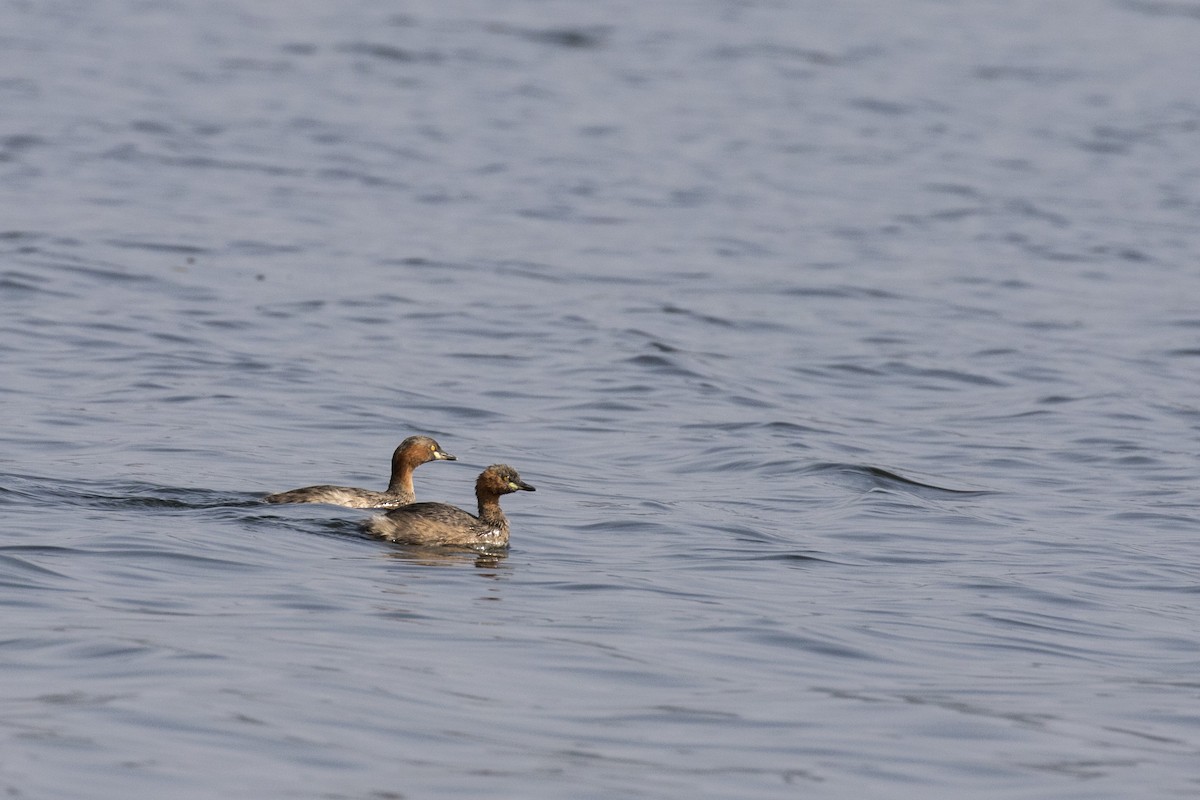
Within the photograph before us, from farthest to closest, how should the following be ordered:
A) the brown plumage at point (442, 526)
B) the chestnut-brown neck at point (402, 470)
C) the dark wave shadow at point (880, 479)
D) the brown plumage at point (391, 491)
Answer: the dark wave shadow at point (880, 479)
the chestnut-brown neck at point (402, 470)
the brown plumage at point (391, 491)
the brown plumage at point (442, 526)

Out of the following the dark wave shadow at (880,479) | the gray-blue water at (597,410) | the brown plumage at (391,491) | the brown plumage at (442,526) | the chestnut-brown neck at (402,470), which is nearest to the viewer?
the gray-blue water at (597,410)

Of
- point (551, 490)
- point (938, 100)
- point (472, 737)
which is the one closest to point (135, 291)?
point (551, 490)

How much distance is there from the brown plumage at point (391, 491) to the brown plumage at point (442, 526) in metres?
0.40

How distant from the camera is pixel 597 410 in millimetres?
19516

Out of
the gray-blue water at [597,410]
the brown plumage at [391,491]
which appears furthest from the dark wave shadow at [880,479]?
the brown plumage at [391,491]

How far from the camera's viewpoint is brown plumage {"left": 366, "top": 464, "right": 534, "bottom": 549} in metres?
14.1

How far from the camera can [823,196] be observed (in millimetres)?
32500

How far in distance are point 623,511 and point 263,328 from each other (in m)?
8.19

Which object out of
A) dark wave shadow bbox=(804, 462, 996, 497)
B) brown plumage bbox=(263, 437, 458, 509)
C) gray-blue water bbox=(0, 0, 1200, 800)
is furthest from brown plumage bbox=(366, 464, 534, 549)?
dark wave shadow bbox=(804, 462, 996, 497)

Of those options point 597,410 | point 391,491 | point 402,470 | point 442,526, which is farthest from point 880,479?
point 442,526

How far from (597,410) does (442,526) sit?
18.0 ft

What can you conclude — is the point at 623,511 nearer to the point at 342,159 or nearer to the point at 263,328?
the point at 263,328

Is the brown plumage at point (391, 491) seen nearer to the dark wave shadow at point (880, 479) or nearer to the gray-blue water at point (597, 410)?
the gray-blue water at point (597, 410)

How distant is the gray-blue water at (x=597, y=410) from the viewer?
32.2 ft
